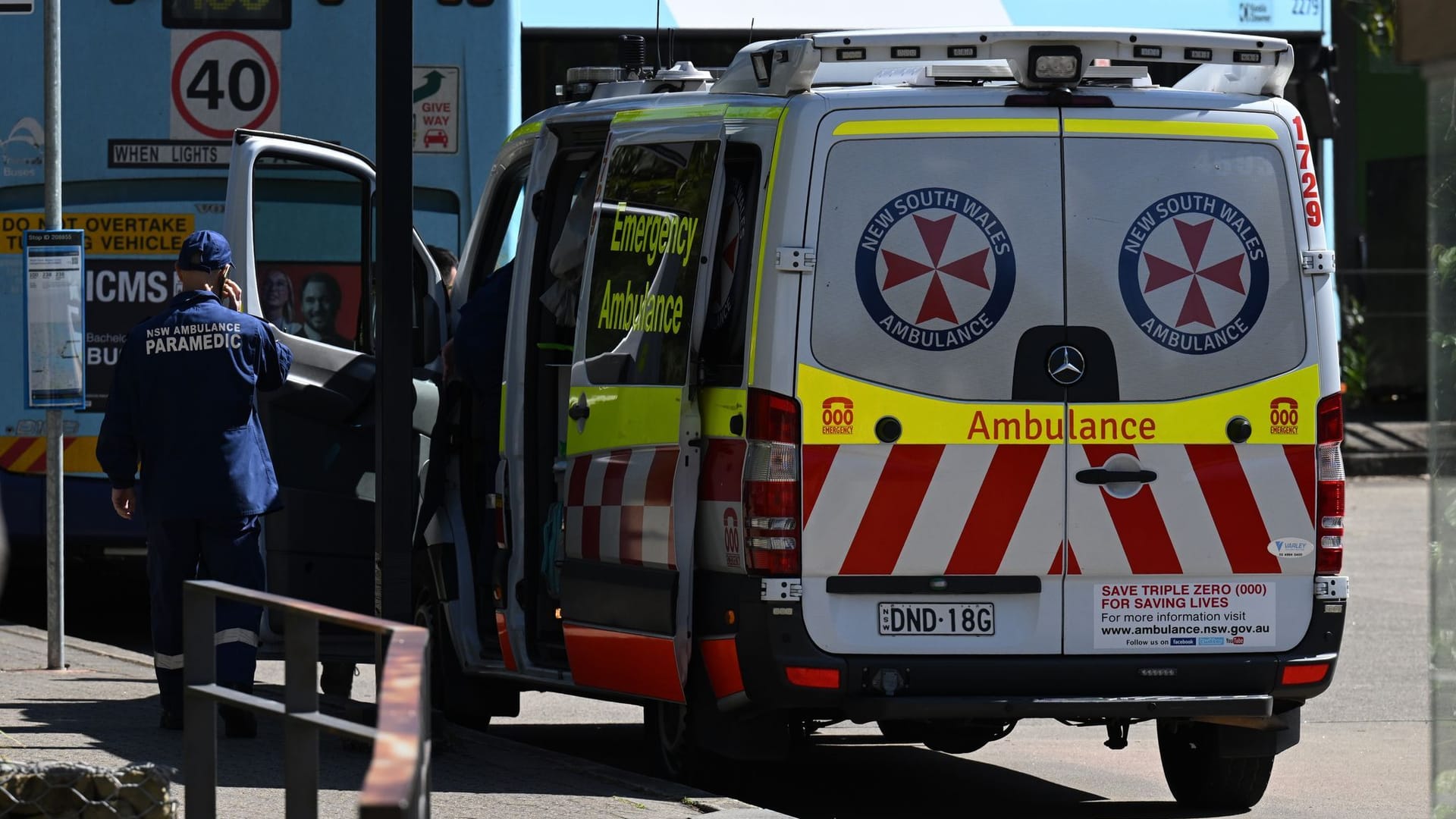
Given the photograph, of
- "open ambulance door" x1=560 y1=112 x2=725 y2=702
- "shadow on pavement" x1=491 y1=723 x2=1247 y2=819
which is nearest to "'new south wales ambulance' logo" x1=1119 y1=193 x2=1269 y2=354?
"open ambulance door" x1=560 y1=112 x2=725 y2=702

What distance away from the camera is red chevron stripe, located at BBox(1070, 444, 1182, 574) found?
21.6 ft

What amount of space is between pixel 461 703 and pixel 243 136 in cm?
222

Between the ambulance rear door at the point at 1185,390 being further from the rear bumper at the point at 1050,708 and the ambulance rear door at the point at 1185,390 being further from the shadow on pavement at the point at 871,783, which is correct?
the shadow on pavement at the point at 871,783

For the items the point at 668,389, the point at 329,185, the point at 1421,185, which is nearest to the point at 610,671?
the point at 668,389

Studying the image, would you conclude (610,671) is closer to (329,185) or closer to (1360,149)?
(329,185)

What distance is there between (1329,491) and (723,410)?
5.82ft

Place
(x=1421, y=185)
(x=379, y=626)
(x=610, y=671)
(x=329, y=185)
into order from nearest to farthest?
1. (x=379, y=626)
2. (x=610, y=671)
3. (x=329, y=185)
4. (x=1421, y=185)

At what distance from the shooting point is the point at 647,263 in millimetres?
7047

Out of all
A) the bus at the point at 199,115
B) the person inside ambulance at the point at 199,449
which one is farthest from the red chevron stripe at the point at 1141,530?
the bus at the point at 199,115

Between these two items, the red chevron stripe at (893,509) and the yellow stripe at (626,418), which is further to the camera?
the yellow stripe at (626,418)

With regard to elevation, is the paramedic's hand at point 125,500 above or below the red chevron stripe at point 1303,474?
below

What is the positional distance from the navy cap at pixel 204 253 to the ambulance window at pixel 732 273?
188 centimetres

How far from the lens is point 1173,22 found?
12516mm

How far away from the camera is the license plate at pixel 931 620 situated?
650 cm
